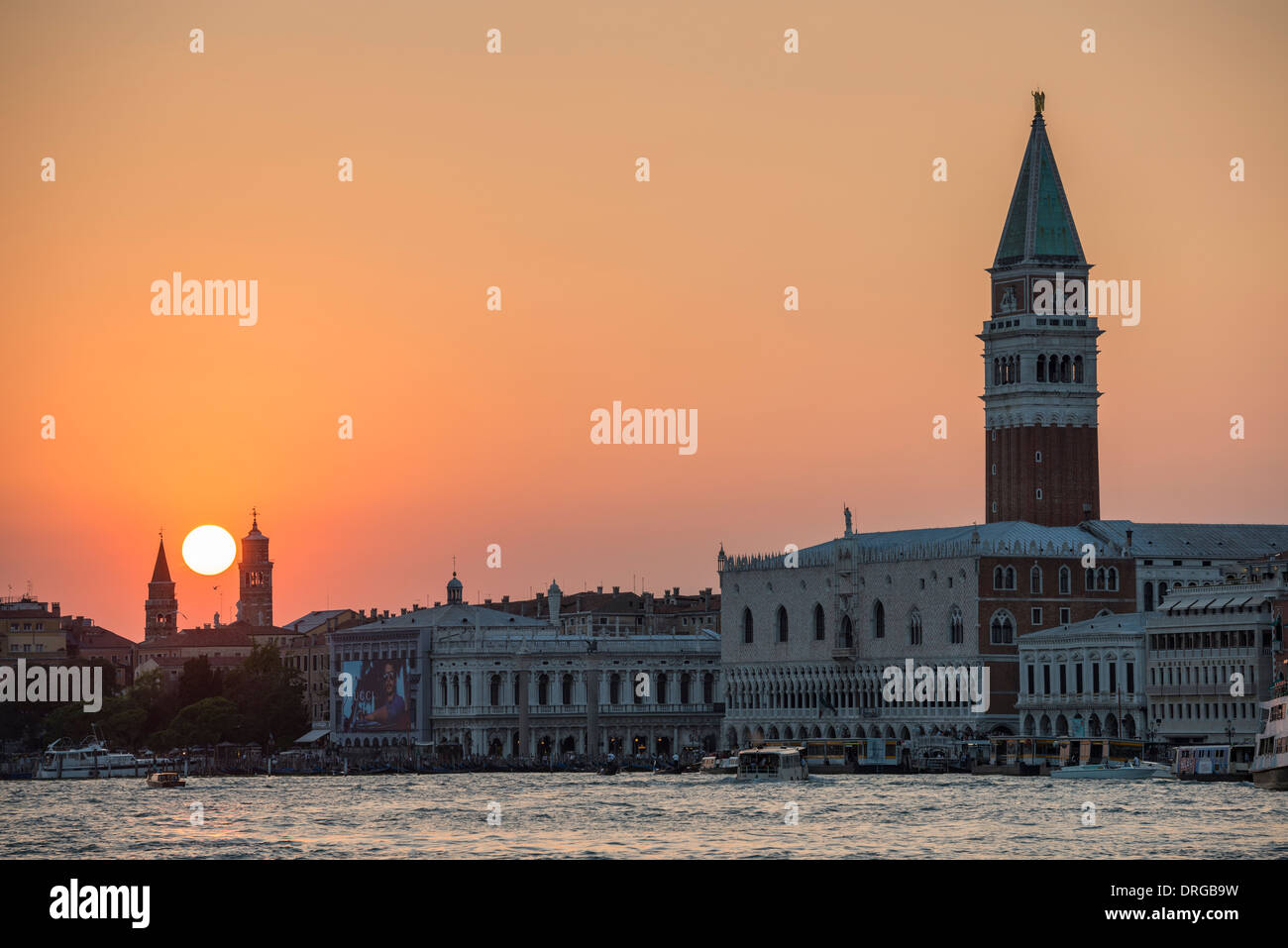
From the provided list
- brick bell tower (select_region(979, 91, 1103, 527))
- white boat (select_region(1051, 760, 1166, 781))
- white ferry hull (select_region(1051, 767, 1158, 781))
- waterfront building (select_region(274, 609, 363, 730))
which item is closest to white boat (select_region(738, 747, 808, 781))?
white boat (select_region(1051, 760, 1166, 781))

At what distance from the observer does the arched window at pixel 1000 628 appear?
438 feet

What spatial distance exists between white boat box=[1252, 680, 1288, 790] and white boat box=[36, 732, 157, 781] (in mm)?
74564

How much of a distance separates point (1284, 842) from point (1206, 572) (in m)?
79.8

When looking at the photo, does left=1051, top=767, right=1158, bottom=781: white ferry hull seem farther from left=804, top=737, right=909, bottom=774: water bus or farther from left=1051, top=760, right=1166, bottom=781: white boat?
left=804, top=737, right=909, bottom=774: water bus

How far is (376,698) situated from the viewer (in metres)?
168

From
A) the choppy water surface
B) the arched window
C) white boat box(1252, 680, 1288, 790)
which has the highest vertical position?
the arched window

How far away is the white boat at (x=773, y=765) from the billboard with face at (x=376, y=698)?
149 feet

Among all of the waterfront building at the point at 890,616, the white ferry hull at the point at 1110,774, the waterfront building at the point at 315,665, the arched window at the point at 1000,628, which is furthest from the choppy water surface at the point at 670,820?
the waterfront building at the point at 315,665

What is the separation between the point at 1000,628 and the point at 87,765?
2153 inches

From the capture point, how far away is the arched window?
438 ft

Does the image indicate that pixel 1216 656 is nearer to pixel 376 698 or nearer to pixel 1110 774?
pixel 1110 774
